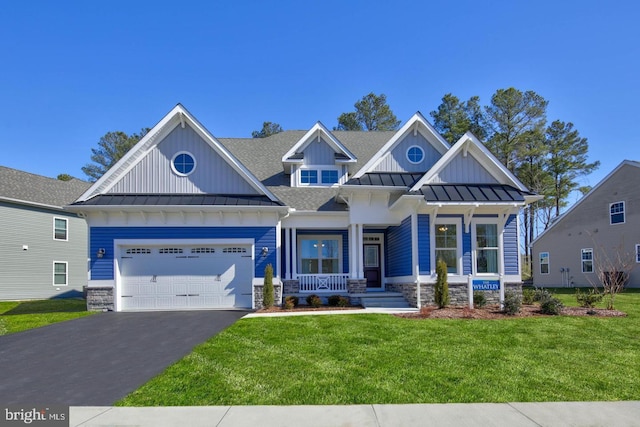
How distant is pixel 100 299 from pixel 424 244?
37.4ft

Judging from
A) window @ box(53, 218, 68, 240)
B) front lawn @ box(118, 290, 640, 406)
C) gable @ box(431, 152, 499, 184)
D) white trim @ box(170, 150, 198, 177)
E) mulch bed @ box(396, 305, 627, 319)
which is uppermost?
white trim @ box(170, 150, 198, 177)

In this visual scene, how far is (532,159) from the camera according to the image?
39.0 metres

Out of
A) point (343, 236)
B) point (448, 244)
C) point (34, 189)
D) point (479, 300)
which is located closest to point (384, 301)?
point (448, 244)

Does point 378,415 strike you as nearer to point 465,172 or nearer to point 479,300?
point 479,300

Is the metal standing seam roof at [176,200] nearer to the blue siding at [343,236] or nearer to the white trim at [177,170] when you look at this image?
the white trim at [177,170]

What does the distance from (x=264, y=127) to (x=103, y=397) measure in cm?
3960

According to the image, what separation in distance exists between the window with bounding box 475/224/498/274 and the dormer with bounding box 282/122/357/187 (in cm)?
610

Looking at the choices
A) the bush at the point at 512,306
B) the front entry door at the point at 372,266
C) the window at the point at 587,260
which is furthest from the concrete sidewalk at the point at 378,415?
the window at the point at 587,260

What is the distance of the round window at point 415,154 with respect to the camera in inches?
661

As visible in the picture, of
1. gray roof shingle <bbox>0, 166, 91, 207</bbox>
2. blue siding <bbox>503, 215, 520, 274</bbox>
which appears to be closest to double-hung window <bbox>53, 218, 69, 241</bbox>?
gray roof shingle <bbox>0, 166, 91, 207</bbox>

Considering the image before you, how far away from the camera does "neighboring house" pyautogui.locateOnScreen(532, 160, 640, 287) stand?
2392 cm

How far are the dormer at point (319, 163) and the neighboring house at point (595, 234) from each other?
14076 millimetres

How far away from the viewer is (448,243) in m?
14.7

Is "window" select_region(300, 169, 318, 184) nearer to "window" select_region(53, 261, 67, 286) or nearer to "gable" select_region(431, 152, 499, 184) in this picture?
"gable" select_region(431, 152, 499, 184)
